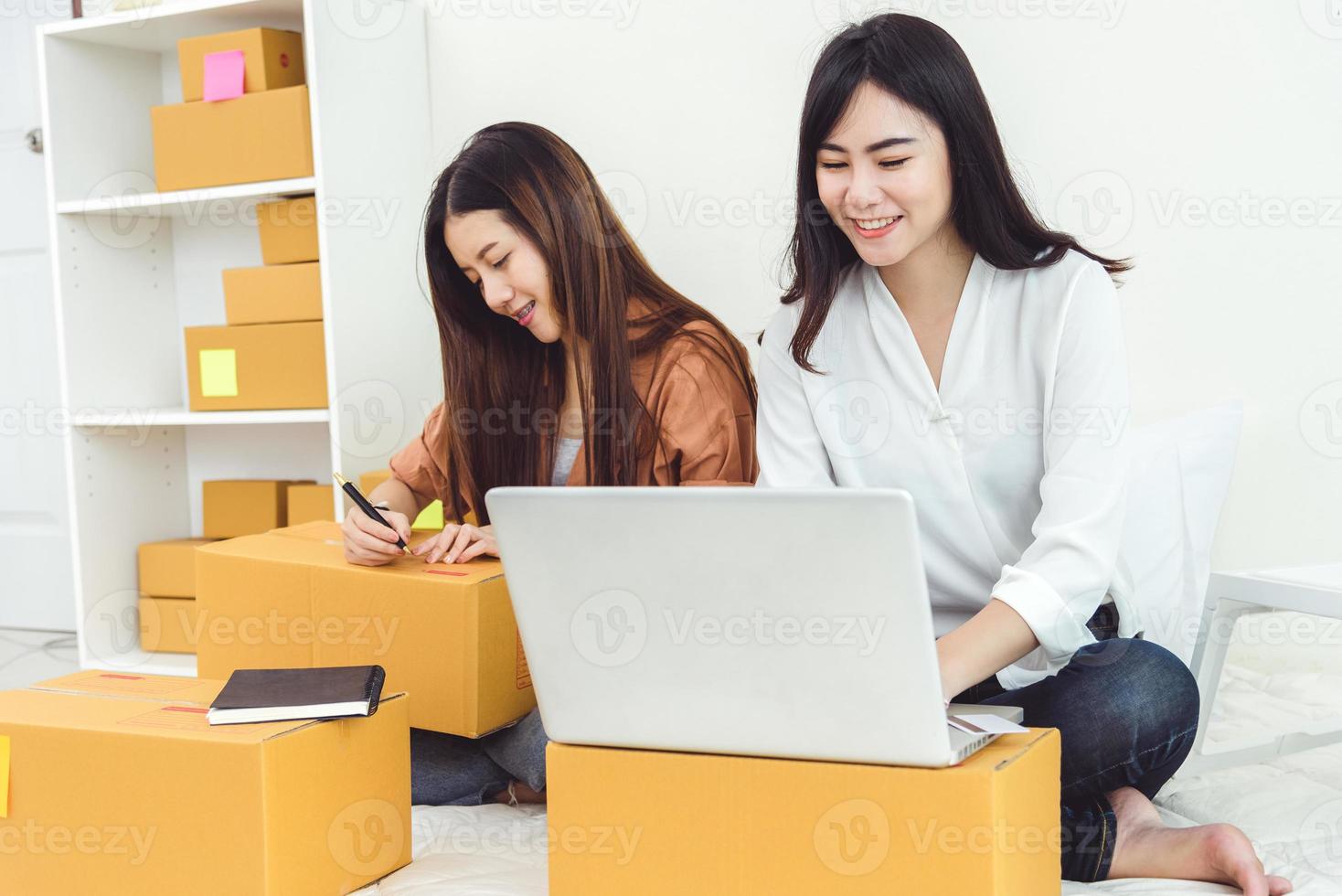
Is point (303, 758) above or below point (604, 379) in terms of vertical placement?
below

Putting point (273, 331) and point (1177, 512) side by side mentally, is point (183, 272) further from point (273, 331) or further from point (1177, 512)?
point (1177, 512)

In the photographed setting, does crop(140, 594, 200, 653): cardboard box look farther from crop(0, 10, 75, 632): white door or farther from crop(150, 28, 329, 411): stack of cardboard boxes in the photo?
crop(0, 10, 75, 632): white door

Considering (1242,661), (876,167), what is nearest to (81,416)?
(876,167)

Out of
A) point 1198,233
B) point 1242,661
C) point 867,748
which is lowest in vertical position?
point 1242,661

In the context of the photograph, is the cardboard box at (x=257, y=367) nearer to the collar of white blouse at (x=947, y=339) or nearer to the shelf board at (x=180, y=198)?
the shelf board at (x=180, y=198)

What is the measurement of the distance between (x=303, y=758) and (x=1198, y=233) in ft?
4.81

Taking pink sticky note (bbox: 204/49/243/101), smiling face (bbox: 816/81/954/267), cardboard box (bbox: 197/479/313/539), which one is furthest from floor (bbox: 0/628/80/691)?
smiling face (bbox: 816/81/954/267)

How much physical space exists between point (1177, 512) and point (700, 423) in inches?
26.1

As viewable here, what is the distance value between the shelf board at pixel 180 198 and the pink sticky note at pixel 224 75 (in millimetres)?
160

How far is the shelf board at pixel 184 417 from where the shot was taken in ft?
7.06

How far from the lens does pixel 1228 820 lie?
1.32 metres

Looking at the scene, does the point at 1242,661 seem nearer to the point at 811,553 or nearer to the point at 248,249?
the point at 811,553

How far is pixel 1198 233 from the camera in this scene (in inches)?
72.6

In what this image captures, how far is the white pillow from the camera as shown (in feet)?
5.14
